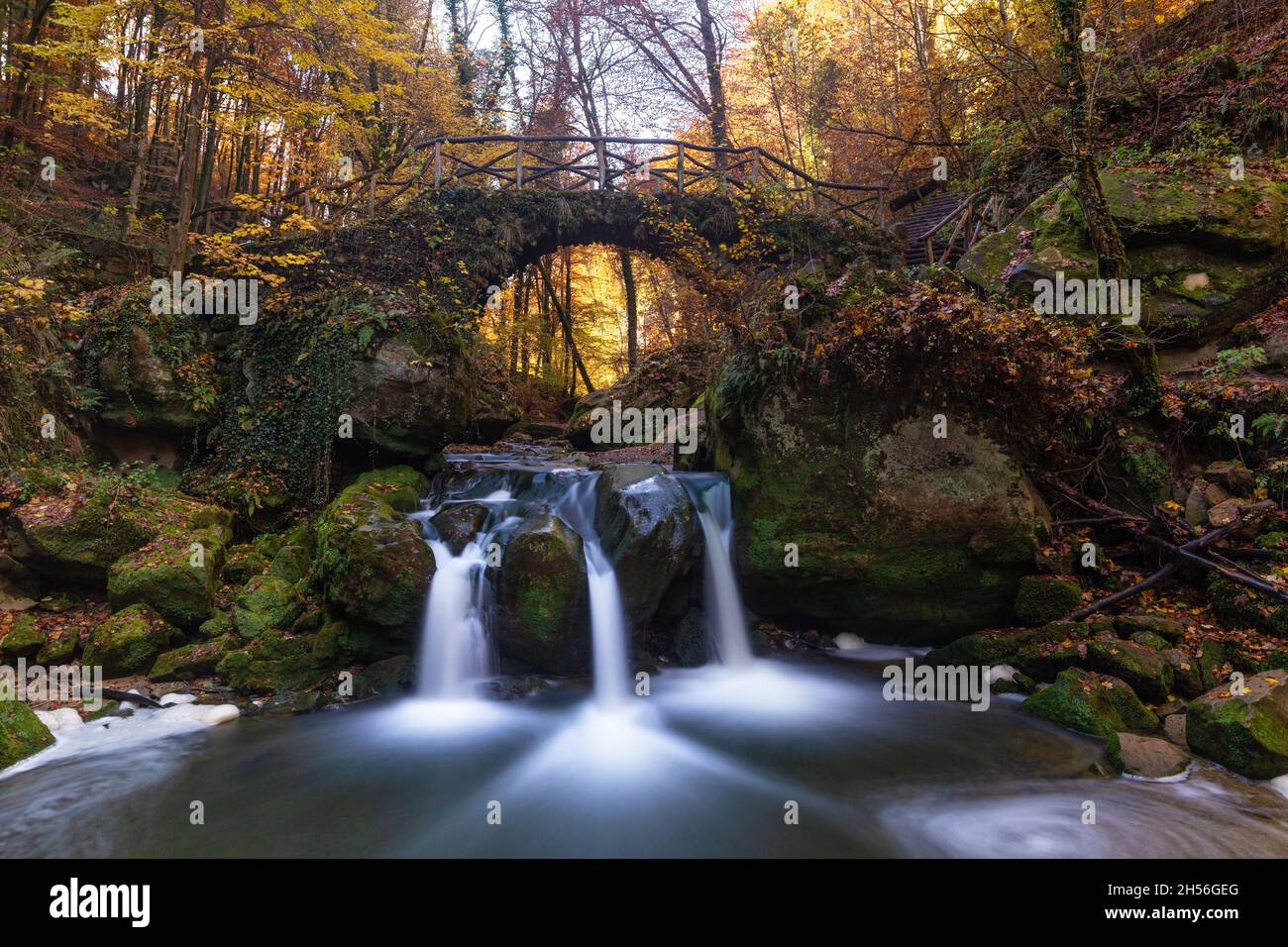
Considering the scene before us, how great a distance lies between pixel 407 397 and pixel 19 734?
15.3ft

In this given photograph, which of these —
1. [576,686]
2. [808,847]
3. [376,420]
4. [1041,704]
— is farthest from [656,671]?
[376,420]

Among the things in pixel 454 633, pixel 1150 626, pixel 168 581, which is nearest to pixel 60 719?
pixel 168 581

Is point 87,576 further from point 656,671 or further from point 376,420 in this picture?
point 656,671

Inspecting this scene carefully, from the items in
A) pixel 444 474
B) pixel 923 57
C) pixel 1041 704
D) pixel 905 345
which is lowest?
pixel 1041 704

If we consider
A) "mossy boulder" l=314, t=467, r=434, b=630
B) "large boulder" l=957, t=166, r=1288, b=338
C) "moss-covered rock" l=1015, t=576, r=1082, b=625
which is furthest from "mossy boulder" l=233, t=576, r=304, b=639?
"large boulder" l=957, t=166, r=1288, b=338

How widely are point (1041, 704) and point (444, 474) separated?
23.6ft

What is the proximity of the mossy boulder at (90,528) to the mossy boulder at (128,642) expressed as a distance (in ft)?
2.31

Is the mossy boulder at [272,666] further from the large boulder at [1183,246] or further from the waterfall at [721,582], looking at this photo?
the large boulder at [1183,246]

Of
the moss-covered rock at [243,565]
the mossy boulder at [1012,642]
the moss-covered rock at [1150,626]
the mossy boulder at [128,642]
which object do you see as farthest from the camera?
the moss-covered rock at [243,565]

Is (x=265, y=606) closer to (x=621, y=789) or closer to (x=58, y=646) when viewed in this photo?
(x=58, y=646)

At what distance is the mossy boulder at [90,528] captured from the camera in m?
5.88

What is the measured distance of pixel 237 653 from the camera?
18.6 ft

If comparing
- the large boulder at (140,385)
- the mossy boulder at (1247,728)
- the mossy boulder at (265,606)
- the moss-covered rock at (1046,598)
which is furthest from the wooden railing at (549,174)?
the mossy boulder at (1247,728)

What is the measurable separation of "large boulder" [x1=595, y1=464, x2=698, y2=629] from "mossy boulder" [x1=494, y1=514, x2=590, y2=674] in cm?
55
